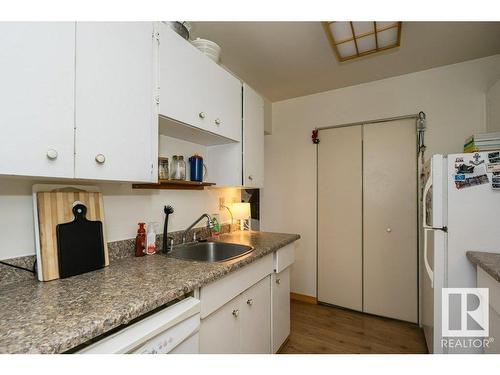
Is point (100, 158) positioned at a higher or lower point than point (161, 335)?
higher

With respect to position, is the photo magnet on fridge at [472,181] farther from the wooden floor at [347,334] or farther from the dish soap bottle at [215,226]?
the dish soap bottle at [215,226]

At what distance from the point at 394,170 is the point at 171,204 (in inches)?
82.9

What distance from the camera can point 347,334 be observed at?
2.21m

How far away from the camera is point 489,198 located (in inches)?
56.6

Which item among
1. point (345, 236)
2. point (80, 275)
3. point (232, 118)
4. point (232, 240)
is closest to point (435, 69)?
point (345, 236)

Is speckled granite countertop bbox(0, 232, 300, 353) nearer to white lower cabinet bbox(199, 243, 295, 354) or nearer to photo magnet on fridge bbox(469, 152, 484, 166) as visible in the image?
white lower cabinet bbox(199, 243, 295, 354)

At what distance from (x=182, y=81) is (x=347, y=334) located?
7.84ft

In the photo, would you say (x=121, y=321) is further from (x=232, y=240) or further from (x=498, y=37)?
(x=498, y=37)

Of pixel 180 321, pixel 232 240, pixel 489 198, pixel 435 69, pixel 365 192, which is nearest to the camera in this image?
pixel 180 321

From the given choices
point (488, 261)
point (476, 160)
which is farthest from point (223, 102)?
point (488, 261)

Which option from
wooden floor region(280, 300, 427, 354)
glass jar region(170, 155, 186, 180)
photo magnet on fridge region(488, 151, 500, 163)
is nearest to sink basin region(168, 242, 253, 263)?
glass jar region(170, 155, 186, 180)

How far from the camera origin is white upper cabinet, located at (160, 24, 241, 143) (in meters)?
1.29

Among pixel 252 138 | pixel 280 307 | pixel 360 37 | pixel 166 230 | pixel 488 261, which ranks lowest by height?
pixel 280 307

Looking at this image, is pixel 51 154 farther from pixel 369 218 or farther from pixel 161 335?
pixel 369 218
